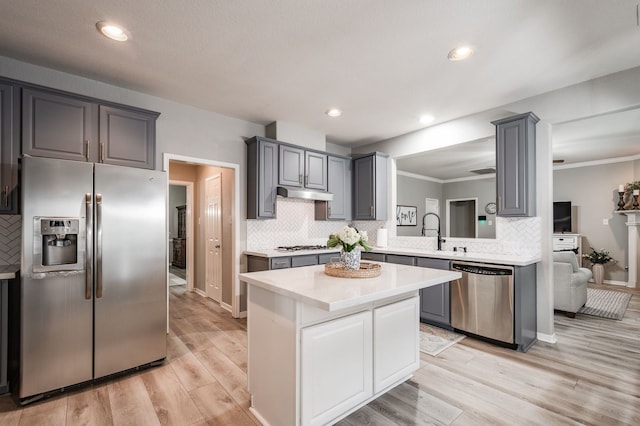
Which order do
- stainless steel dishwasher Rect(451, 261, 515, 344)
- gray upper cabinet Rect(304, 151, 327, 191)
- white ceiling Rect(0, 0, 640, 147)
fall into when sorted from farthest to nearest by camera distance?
gray upper cabinet Rect(304, 151, 327, 191)
stainless steel dishwasher Rect(451, 261, 515, 344)
white ceiling Rect(0, 0, 640, 147)

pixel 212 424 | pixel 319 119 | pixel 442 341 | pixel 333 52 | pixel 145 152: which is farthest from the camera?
pixel 319 119

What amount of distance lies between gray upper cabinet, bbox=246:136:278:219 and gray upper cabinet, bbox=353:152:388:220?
1563 mm

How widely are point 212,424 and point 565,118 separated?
13.6 ft

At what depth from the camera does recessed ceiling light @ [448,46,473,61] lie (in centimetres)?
241

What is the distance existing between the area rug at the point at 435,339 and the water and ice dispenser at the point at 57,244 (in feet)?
10.4

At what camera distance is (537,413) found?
204 cm

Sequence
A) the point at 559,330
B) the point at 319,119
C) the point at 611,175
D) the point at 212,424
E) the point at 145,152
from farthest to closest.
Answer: the point at 611,175 < the point at 319,119 < the point at 559,330 < the point at 145,152 < the point at 212,424

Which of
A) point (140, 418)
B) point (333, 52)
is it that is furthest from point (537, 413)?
point (333, 52)

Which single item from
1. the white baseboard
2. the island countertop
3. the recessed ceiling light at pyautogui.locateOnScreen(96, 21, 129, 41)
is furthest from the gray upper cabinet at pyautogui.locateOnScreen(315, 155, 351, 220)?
the recessed ceiling light at pyautogui.locateOnScreen(96, 21, 129, 41)

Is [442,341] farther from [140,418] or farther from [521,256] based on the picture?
[140,418]

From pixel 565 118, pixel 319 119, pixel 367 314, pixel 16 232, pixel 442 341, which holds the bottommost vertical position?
pixel 442 341

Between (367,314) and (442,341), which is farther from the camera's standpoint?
(442,341)

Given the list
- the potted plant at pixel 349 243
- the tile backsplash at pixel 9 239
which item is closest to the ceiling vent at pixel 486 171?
the potted plant at pixel 349 243

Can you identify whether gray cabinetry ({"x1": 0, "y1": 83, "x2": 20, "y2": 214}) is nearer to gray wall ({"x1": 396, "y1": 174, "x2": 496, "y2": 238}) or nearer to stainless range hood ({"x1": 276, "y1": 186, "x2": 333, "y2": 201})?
stainless range hood ({"x1": 276, "y1": 186, "x2": 333, "y2": 201})
